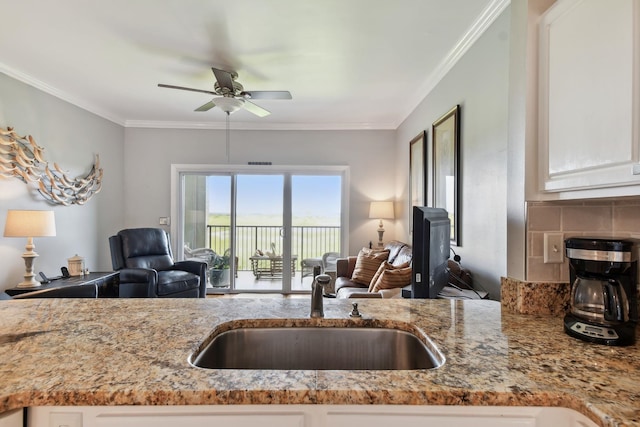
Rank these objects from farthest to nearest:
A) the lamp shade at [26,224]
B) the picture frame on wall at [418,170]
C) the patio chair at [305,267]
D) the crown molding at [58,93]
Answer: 1. the patio chair at [305,267]
2. the picture frame on wall at [418,170]
3. the crown molding at [58,93]
4. the lamp shade at [26,224]

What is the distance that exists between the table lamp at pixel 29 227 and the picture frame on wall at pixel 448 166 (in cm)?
374

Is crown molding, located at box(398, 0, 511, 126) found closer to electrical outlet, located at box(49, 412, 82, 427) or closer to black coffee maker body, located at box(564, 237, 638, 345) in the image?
Answer: black coffee maker body, located at box(564, 237, 638, 345)

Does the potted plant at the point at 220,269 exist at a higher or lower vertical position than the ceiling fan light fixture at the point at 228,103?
lower

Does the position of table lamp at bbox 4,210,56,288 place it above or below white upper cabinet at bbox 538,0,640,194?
below

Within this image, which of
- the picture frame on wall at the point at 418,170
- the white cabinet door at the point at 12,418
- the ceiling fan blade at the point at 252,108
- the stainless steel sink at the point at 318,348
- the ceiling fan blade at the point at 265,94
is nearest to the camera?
the white cabinet door at the point at 12,418

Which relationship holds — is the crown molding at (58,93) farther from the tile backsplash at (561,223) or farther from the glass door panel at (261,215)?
the tile backsplash at (561,223)

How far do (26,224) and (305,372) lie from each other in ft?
10.9

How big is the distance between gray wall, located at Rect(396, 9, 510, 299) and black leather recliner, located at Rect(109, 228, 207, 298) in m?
3.18

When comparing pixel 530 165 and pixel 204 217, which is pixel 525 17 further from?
pixel 204 217

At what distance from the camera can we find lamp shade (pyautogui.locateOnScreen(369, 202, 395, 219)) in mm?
4637

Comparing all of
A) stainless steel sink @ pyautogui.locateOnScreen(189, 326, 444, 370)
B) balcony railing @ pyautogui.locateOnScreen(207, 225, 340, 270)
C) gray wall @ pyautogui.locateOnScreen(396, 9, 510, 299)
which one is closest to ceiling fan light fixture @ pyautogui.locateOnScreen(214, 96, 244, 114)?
gray wall @ pyautogui.locateOnScreen(396, 9, 510, 299)

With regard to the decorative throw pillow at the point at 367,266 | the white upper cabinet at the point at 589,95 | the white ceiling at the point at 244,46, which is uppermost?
the white ceiling at the point at 244,46

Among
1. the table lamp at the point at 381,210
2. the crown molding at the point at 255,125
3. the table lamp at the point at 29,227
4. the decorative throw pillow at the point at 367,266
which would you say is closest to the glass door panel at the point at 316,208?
the table lamp at the point at 381,210

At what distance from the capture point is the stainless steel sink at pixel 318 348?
1.16 m
